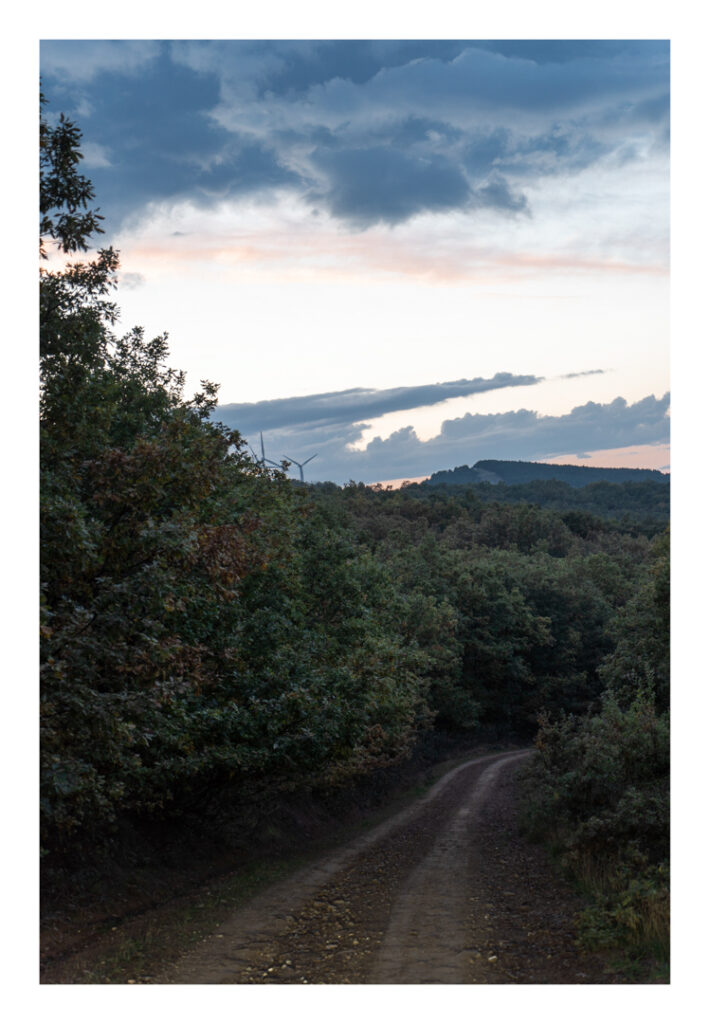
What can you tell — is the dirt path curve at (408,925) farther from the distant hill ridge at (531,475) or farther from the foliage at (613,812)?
the distant hill ridge at (531,475)

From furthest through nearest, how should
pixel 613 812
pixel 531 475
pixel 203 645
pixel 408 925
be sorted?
pixel 531 475, pixel 613 812, pixel 203 645, pixel 408 925

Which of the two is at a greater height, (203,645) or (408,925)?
(203,645)

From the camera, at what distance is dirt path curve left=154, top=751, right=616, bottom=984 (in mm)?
8945

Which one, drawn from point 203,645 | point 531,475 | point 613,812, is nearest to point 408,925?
point 613,812

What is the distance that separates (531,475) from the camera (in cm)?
18375

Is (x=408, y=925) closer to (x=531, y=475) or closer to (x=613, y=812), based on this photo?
(x=613, y=812)

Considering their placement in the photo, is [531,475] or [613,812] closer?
[613,812]

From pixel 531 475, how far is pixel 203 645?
177m

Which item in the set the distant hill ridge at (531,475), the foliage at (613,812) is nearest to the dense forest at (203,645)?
the foliage at (613,812)

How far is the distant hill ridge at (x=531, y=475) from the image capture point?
16438 centimetres

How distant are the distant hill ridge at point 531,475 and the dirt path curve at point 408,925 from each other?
140 metres

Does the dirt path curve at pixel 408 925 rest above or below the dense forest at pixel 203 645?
below
